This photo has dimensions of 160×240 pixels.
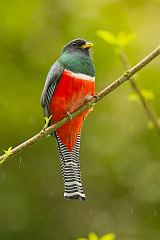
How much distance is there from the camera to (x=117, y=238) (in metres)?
6.24

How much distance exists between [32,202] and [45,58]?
116 centimetres

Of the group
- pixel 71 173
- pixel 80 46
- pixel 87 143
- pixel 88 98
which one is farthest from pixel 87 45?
pixel 87 143

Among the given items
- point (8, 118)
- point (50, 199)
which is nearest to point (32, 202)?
point (50, 199)

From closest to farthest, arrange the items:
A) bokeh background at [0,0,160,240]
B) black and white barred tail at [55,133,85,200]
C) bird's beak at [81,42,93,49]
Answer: black and white barred tail at [55,133,85,200] < bird's beak at [81,42,93,49] < bokeh background at [0,0,160,240]

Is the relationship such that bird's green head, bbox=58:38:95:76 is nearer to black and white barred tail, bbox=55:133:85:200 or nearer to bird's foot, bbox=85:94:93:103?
bird's foot, bbox=85:94:93:103

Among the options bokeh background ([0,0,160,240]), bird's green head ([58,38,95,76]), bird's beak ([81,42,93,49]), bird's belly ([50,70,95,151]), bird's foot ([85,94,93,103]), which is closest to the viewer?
bird's foot ([85,94,93,103])

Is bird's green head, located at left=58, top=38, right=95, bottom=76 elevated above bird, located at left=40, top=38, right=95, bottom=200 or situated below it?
above

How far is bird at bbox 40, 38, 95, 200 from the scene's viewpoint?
178 inches

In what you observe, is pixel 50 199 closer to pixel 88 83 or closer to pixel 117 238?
pixel 117 238

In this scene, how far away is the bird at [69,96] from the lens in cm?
452

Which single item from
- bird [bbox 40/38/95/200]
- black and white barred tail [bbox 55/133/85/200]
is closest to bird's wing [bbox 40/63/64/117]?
bird [bbox 40/38/95/200]

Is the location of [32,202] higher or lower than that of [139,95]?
higher

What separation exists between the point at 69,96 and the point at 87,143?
1.88 meters

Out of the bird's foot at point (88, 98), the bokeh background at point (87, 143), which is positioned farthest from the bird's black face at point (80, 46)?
the bokeh background at point (87, 143)
